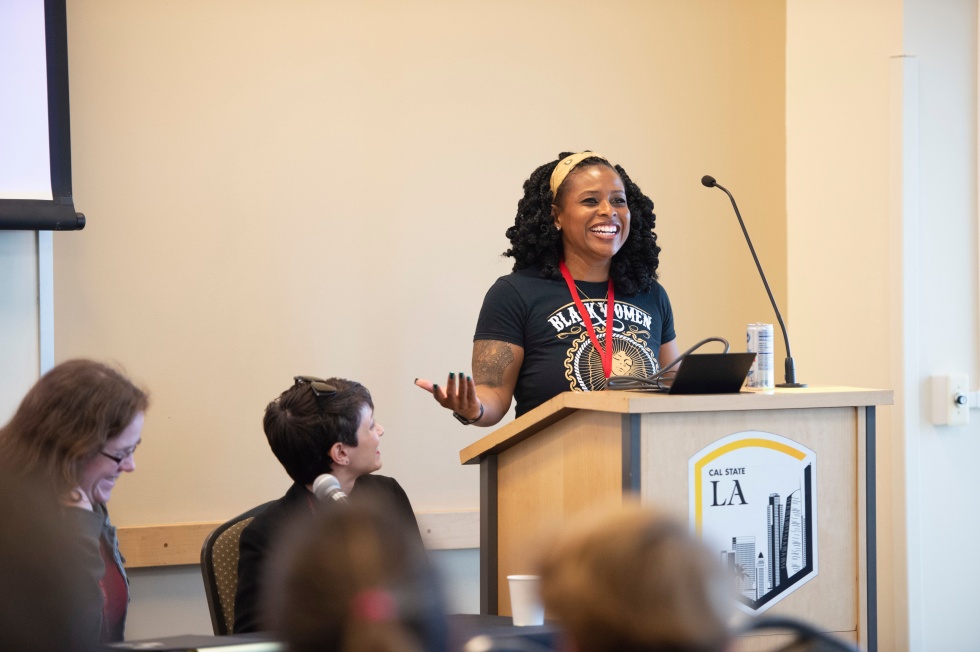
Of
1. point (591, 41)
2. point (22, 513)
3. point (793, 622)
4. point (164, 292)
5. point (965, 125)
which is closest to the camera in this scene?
point (793, 622)

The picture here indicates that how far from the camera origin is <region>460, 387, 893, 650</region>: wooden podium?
2.10m

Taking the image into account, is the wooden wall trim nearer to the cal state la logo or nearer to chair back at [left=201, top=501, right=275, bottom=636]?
chair back at [left=201, top=501, right=275, bottom=636]

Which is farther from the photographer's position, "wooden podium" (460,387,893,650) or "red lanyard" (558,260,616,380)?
"red lanyard" (558,260,616,380)

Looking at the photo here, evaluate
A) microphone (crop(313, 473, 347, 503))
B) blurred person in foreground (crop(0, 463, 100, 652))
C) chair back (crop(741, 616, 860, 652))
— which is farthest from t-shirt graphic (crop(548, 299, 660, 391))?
chair back (crop(741, 616, 860, 652))

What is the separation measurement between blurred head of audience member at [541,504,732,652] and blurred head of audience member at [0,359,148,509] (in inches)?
49.6

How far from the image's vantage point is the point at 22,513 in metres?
1.63

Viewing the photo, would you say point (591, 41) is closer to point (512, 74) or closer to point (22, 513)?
point (512, 74)

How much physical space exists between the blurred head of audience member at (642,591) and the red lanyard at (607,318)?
1.96m

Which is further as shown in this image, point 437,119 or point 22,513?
point 437,119

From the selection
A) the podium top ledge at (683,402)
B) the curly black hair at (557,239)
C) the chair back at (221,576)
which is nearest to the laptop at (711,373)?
the podium top ledge at (683,402)

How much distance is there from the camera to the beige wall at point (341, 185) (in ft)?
12.0

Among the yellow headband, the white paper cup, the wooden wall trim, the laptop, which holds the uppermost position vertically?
the yellow headband

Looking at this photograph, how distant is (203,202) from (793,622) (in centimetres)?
302

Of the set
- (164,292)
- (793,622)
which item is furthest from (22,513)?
(164,292)
